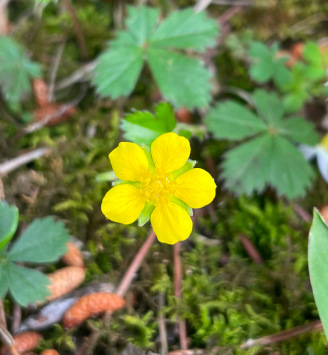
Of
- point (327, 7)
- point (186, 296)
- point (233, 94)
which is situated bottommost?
point (186, 296)

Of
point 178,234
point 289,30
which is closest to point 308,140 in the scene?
point 289,30

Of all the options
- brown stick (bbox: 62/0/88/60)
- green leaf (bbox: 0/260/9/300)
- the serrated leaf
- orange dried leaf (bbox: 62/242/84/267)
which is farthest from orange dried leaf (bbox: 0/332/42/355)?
brown stick (bbox: 62/0/88/60)

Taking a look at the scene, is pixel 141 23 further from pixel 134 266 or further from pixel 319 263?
pixel 319 263

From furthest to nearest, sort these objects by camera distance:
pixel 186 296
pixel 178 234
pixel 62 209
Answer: pixel 62 209
pixel 186 296
pixel 178 234

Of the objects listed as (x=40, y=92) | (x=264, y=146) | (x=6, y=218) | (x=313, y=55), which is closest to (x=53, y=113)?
(x=40, y=92)

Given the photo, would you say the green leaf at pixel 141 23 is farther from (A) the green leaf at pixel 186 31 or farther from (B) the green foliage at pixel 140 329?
(B) the green foliage at pixel 140 329

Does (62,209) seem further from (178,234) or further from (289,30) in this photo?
(289,30)

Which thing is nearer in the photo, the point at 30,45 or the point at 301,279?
the point at 301,279
